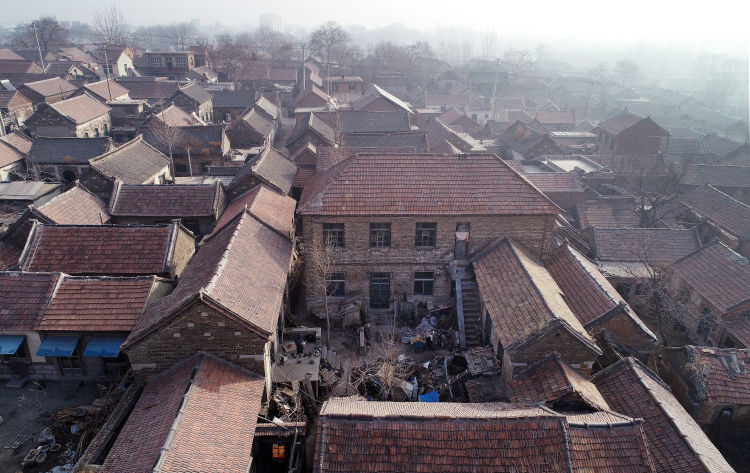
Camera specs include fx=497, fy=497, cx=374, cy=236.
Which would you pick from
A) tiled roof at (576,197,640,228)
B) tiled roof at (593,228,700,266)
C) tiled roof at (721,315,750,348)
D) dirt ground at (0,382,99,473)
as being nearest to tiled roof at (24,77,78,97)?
dirt ground at (0,382,99,473)

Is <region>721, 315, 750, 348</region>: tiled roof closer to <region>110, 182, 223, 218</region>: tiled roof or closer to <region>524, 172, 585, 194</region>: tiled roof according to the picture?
<region>524, 172, 585, 194</region>: tiled roof

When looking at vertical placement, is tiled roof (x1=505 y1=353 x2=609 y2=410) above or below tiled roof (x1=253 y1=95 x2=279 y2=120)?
below

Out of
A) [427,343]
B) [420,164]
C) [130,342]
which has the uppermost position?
[420,164]

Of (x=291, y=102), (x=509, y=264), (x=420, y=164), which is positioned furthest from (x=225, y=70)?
(x=509, y=264)

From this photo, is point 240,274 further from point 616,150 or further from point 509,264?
point 616,150

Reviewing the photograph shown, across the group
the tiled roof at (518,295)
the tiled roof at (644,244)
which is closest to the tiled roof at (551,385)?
the tiled roof at (518,295)

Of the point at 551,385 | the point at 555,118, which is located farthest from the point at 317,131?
the point at 555,118
